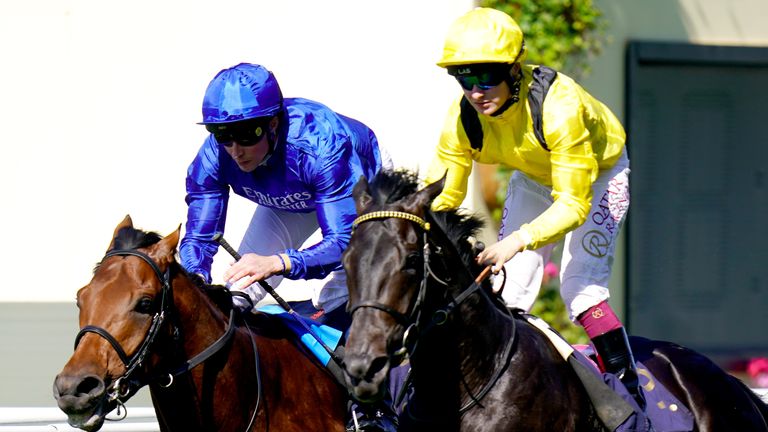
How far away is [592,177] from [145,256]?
157cm

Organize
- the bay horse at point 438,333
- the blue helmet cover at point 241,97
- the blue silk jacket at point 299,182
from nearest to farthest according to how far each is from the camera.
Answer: the bay horse at point 438,333 < the blue helmet cover at point 241,97 < the blue silk jacket at point 299,182

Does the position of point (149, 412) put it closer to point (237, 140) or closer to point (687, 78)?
point (237, 140)

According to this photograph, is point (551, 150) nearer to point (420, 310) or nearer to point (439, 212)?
point (439, 212)

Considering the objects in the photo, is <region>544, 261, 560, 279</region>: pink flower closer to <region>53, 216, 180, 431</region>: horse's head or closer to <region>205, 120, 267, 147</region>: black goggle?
<region>205, 120, 267, 147</region>: black goggle

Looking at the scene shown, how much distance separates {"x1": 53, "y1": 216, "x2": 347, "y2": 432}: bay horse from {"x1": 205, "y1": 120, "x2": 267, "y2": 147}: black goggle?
53cm

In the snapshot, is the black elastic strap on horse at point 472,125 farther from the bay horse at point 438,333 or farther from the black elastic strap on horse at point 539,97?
the bay horse at point 438,333

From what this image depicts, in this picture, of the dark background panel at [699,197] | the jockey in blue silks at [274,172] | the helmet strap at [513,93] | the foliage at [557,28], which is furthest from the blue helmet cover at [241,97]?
the dark background panel at [699,197]

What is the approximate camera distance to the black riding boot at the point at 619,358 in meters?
4.34

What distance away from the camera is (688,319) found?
9.52 m

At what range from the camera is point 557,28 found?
28.2 feet

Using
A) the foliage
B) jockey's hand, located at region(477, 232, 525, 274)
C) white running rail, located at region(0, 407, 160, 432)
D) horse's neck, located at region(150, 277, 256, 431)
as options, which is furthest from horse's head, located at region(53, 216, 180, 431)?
the foliage

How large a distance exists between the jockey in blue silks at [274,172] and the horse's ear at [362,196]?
0.63 m

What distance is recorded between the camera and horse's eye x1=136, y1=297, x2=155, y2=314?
12.3 feet

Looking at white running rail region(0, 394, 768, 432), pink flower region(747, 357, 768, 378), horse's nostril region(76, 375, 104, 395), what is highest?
horse's nostril region(76, 375, 104, 395)
